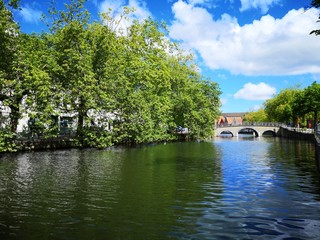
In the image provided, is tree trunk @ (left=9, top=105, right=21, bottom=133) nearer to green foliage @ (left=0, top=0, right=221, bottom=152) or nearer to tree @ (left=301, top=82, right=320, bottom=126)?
green foliage @ (left=0, top=0, right=221, bottom=152)

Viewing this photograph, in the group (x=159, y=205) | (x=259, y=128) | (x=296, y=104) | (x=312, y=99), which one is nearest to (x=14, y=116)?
(x=159, y=205)

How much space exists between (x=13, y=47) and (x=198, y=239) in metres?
31.9

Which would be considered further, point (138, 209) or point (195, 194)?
point (195, 194)

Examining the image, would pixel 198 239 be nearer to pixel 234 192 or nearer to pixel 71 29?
pixel 234 192

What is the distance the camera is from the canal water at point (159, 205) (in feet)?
30.5

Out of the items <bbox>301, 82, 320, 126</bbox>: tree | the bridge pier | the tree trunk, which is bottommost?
the tree trunk

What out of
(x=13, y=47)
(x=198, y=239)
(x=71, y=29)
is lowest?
(x=198, y=239)

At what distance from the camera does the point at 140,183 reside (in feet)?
54.7

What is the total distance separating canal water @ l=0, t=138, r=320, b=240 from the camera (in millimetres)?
9289

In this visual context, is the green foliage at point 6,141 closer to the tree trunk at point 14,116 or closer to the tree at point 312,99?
the tree trunk at point 14,116

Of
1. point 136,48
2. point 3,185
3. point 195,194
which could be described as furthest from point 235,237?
point 136,48

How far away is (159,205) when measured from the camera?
1223 centimetres

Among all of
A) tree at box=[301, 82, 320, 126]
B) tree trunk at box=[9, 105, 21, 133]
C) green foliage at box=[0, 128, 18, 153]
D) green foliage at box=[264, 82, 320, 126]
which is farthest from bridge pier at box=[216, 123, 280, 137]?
green foliage at box=[0, 128, 18, 153]

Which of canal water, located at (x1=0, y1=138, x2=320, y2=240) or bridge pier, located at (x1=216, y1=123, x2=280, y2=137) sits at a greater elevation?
bridge pier, located at (x1=216, y1=123, x2=280, y2=137)
